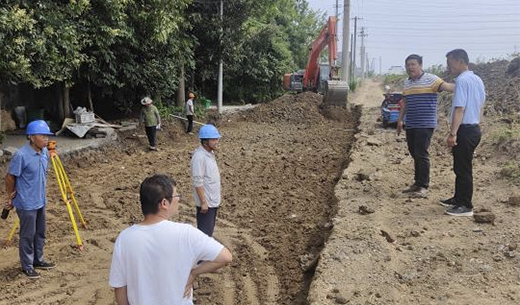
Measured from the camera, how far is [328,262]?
499 cm

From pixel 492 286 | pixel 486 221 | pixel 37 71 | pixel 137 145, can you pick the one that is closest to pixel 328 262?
pixel 492 286

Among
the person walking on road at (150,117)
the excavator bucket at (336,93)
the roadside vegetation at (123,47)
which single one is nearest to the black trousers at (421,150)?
the roadside vegetation at (123,47)

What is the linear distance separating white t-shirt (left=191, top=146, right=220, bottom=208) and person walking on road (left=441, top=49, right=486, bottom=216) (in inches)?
115

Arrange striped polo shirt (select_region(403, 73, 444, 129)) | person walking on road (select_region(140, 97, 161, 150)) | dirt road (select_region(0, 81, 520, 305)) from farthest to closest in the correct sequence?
1. person walking on road (select_region(140, 97, 161, 150))
2. striped polo shirt (select_region(403, 73, 444, 129))
3. dirt road (select_region(0, 81, 520, 305))

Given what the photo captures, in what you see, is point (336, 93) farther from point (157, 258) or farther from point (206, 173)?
point (157, 258)

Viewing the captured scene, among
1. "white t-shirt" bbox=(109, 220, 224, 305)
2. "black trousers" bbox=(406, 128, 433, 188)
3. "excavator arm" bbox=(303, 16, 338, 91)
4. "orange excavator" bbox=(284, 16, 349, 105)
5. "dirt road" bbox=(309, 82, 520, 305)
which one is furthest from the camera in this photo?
"excavator arm" bbox=(303, 16, 338, 91)

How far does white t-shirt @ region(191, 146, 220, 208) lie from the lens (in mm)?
4816

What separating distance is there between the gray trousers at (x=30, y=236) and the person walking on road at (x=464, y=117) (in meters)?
4.79

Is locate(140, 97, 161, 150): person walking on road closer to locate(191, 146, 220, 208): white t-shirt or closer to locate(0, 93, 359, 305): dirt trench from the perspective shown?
locate(0, 93, 359, 305): dirt trench

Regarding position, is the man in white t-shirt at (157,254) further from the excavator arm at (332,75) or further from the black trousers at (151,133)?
the excavator arm at (332,75)

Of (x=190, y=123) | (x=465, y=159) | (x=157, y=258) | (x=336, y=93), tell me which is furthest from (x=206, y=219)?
(x=336, y=93)

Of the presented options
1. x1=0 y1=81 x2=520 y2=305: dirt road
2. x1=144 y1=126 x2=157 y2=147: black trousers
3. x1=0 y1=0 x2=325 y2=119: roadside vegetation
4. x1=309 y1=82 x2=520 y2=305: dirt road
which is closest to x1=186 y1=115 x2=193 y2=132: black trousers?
x1=0 y1=0 x2=325 y2=119: roadside vegetation

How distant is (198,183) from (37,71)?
755 centimetres

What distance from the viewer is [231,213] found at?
7805mm
